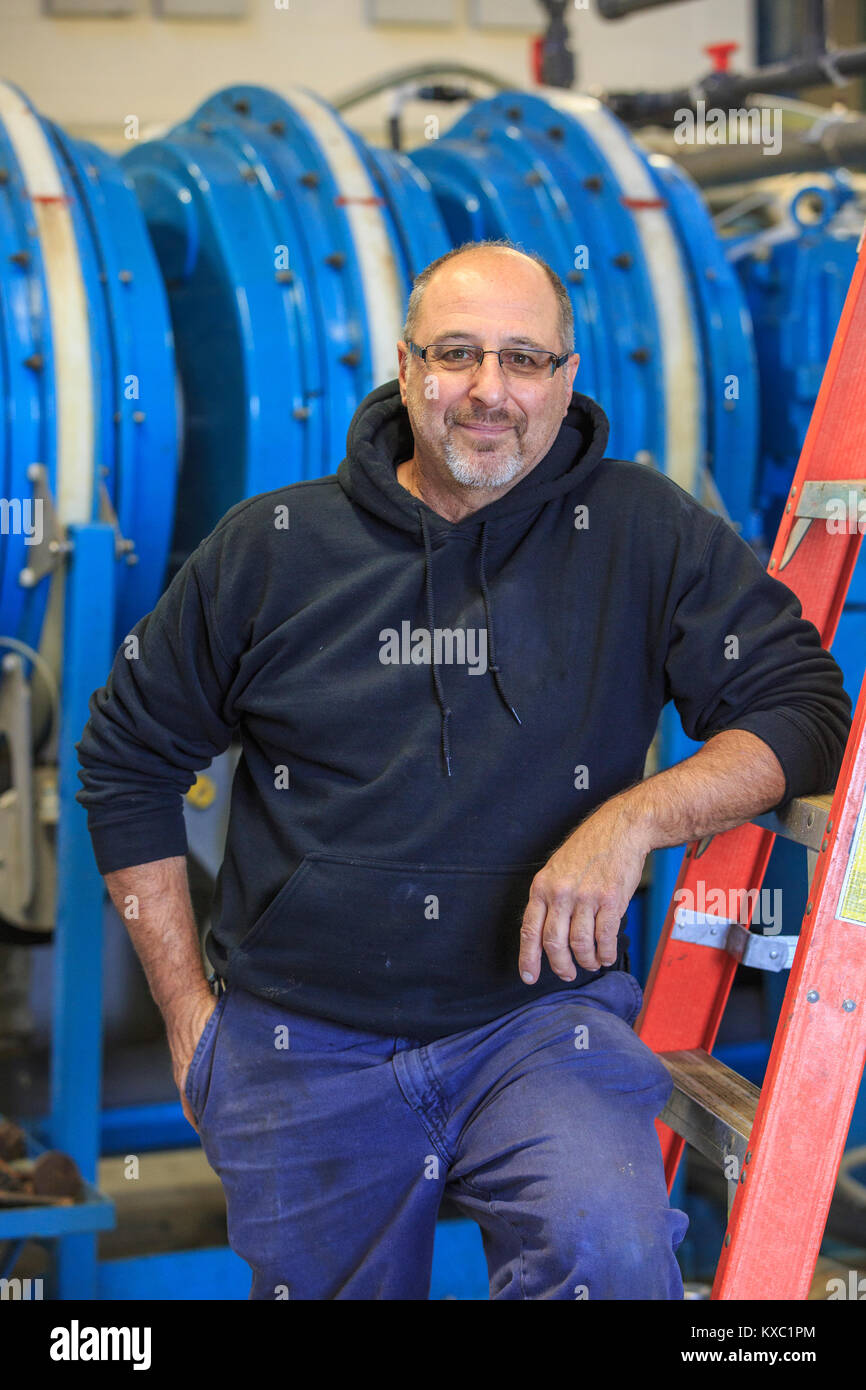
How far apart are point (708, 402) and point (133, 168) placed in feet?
3.81

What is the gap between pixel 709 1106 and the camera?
158cm

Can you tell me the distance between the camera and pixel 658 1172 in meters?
1.48

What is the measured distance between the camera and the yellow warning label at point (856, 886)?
1.44 meters

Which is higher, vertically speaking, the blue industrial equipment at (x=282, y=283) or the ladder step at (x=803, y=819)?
the blue industrial equipment at (x=282, y=283)

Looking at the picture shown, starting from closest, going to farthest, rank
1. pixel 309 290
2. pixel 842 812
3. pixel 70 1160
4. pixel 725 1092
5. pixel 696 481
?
pixel 842 812
pixel 725 1092
pixel 70 1160
pixel 309 290
pixel 696 481

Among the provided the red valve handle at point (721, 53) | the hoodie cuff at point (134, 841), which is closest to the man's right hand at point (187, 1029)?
the hoodie cuff at point (134, 841)

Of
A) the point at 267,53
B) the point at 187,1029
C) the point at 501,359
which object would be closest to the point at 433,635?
the point at 501,359

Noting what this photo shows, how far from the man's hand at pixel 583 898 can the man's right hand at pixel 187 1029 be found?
428mm

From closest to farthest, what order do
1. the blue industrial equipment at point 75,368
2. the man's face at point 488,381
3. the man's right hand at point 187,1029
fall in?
the man's face at point 488,381
the man's right hand at point 187,1029
the blue industrial equipment at point 75,368

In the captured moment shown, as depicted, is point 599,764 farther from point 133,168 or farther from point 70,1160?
point 133,168

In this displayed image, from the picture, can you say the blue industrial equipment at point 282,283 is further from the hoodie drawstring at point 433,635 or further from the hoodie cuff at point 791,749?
the hoodie cuff at point 791,749

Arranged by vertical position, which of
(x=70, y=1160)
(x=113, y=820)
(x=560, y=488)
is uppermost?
(x=560, y=488)

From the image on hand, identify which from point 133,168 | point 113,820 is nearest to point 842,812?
point 113,820

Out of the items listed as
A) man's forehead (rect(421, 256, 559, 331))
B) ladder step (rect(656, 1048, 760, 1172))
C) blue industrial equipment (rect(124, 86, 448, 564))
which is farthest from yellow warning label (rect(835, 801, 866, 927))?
blue industrial equipment (rect(124, 86, 448, 564))
